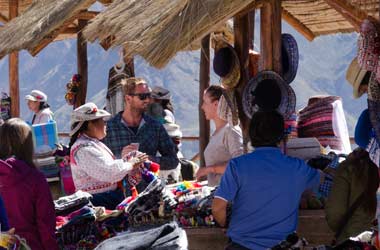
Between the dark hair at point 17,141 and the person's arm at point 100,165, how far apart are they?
75 cm

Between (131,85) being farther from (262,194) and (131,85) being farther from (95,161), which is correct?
(262,194)

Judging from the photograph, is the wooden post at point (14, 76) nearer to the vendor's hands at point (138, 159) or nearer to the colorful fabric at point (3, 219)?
the vendor's hands at point (138, 159)

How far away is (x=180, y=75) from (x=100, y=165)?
63.1 m

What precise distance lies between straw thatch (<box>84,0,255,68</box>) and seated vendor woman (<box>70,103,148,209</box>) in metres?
0.64

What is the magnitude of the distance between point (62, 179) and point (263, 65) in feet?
9.88

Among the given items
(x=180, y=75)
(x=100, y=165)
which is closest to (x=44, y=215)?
(x=100, y=165)

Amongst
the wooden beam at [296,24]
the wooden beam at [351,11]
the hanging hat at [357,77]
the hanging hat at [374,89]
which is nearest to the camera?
the hanging hat at [374,89]

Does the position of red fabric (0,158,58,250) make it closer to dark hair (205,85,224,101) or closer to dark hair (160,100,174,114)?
dark hair (205,85,224,101)

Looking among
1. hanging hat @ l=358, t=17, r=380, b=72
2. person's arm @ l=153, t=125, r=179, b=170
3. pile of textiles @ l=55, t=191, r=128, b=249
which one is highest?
hanging hat @ l=358, t=17, r=380, b=72

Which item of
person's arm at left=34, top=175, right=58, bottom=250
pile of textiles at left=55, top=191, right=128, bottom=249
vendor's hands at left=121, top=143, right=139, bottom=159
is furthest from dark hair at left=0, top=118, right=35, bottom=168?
vendor's hands at left=121, top=143, right=139, bottom=159

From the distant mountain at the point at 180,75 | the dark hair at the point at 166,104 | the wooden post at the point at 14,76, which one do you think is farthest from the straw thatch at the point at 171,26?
the distant mountain at the point at 180,75

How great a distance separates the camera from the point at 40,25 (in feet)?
33.9

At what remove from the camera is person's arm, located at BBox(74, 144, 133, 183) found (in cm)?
721

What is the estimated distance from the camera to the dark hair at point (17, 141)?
21.0 ft
